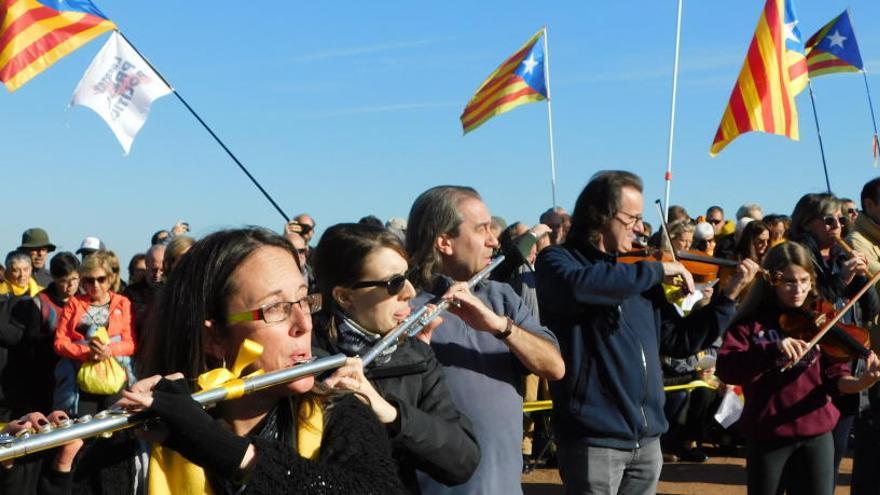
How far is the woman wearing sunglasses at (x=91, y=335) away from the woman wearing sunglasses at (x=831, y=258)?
4.53 meters

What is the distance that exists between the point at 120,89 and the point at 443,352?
19.1ft

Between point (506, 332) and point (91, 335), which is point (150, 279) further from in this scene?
point (506, 332)

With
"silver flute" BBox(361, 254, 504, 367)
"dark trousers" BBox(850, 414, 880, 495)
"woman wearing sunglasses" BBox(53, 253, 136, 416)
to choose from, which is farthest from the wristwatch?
"woman wearing sunglasses" BBox(53, 253, 136, 416)

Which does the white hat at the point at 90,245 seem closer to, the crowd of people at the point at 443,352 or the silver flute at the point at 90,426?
the crowd of people at the point at 443,352

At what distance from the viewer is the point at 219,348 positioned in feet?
8.18

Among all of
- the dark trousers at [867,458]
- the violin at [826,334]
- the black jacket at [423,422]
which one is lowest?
the dark trousers at [867,458]

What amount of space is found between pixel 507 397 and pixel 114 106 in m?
5.91

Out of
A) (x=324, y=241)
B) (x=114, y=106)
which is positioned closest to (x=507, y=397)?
(x=324, y=241)

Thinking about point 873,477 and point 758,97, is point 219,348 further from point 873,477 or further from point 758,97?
point 758,97

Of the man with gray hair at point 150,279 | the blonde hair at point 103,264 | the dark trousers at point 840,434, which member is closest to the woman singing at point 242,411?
the dark trousers at point 840,434

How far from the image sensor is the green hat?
1153 centimetres

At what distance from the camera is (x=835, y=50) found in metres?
13.8

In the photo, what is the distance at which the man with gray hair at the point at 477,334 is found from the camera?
4.10 meters

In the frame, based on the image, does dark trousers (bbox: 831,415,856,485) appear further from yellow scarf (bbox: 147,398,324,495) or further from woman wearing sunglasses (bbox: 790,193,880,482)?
yellow scarf (bbox: 147,398,324,495)
